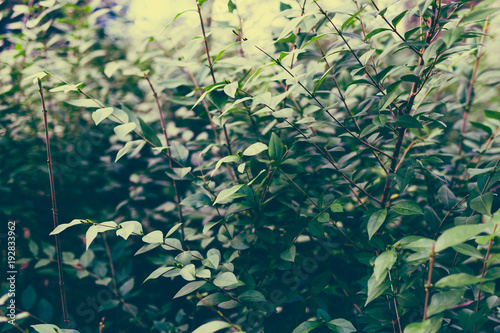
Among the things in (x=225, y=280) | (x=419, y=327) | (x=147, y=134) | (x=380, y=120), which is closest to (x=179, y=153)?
(x=147, y=134)

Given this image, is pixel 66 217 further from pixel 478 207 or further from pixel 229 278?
pixel 478 207

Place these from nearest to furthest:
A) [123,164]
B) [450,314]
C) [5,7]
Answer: [450,314] < [123,164] < [5,7]

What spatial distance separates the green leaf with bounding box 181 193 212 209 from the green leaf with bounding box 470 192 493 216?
74cm

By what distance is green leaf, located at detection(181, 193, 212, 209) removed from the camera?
993mm

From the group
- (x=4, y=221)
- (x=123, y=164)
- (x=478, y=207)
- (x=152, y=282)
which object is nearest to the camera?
(x=478, y=207)

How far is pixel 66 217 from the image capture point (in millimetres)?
1450

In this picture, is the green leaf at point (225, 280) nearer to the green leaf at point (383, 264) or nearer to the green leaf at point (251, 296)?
the green leaf at point (251, 296)

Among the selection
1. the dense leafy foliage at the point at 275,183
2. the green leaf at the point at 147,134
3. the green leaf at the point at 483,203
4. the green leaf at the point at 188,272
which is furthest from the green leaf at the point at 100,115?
the green leaf at the point at 483,203

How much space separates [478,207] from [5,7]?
258 centimetres

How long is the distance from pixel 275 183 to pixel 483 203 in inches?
23.1

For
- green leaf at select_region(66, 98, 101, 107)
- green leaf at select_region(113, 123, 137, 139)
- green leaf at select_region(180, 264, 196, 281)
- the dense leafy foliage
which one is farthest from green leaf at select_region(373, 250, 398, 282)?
green leaf at select_region(66, 98, 101, 107)

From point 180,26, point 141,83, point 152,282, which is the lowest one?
point 152,282

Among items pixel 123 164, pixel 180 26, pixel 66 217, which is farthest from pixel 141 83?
pixel 66 217

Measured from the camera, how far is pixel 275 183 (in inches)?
41.5
